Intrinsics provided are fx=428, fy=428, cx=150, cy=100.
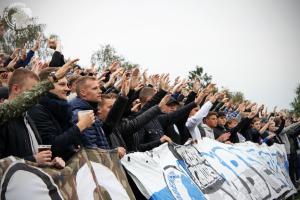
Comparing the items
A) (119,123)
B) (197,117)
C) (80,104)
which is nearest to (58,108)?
(80,104)

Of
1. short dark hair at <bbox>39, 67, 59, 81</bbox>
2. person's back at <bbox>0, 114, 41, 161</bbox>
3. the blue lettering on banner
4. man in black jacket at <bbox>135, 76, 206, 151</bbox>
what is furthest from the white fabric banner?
person's back at <bbox>0, 114, 41, 161</bbox>

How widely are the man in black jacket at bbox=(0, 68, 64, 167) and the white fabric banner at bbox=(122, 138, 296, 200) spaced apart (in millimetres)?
1374

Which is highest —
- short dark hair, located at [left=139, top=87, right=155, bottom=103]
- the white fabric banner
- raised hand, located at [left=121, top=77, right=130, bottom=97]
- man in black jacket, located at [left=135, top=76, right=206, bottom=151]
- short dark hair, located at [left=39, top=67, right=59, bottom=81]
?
short dark hair, located at [left=39, top=67, right=59, bottom=81]

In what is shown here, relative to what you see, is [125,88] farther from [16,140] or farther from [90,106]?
[16,140]

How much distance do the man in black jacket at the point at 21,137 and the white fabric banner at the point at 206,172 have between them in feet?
4.51

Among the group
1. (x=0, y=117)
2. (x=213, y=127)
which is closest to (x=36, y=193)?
(x=0, y=117)

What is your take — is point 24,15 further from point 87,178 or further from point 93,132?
point 87,178

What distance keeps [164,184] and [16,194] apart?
2.37 meters

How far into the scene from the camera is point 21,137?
12.0ft

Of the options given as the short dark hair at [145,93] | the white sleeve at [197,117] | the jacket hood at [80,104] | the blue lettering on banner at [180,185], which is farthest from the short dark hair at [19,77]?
the white sleeve at [197,117]

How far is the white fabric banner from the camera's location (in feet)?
16.6

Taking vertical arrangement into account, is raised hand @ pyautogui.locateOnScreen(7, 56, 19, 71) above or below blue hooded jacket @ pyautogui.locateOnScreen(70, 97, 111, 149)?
above

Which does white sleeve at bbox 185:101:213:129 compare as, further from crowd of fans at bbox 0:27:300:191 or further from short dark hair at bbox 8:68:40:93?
short dark hair at bbox 8:68:40:93

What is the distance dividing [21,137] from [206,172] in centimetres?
375
